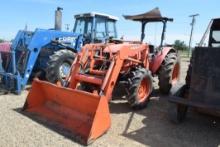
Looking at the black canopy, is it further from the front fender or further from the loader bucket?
the loader bucket

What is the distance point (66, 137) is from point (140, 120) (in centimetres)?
174

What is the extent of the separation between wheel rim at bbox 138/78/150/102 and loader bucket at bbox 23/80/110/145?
5.77 ft

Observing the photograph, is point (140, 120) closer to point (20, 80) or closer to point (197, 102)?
point (197, 102)

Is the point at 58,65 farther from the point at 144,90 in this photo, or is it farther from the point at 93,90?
the point at 144,90

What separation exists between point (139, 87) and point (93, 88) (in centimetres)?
100

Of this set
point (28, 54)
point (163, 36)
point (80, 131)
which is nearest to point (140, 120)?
point (80, 131)

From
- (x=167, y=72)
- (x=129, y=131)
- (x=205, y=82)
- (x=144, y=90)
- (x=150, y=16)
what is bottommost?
(x=129, y=131)

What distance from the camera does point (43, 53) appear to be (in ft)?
29.8

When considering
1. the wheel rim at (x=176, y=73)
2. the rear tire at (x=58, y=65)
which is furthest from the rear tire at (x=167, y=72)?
the rear tire at (x=58, y=65)

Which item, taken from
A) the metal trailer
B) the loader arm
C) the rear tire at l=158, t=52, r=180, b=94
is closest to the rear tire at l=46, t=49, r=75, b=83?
the loader arm

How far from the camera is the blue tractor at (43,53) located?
8031 millimetres

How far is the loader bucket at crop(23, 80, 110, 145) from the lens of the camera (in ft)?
16.0

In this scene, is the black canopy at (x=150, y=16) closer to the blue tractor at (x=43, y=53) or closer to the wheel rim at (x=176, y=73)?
the wheel rim at (x=176, y=73)

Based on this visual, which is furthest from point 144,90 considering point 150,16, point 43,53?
point 43,53
